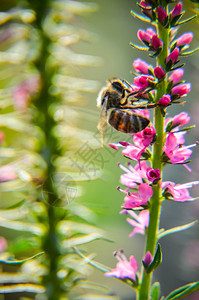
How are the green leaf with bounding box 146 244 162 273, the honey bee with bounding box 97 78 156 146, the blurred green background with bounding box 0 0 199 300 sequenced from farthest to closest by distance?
1. the blurred green background with bounding box 0 0 199 300
2. the honey bee with bounding box 97 78 156 146
3. the green leaf with bounding box 146 244 162 273

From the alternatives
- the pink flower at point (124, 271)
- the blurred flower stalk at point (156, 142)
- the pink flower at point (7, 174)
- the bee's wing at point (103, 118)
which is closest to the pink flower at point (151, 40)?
the blurred flower stalk at point (156, 142)

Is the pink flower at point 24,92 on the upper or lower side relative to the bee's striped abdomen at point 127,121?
lower

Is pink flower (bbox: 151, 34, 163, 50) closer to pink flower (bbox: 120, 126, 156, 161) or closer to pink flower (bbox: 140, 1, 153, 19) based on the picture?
pink flower (bbox: 140, 1, 153, 19)

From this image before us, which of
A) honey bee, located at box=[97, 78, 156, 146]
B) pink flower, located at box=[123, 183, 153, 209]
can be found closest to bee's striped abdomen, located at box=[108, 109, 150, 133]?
honey bee, located at box=[97, 78, 156, 146]

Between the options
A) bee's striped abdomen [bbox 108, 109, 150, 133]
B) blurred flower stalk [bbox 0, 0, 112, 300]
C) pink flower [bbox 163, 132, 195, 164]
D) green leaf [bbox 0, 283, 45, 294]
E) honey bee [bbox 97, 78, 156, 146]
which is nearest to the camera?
pink flower [bbox 163, 132, 195, 164]

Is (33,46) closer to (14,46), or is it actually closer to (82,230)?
(14,46)

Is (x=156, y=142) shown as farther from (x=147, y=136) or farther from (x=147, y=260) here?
(x=147, y=260)

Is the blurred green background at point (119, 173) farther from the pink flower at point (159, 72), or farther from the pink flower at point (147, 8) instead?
the pink flower at point (159, 72)

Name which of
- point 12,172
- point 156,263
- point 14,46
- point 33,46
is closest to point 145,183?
point 156,263
